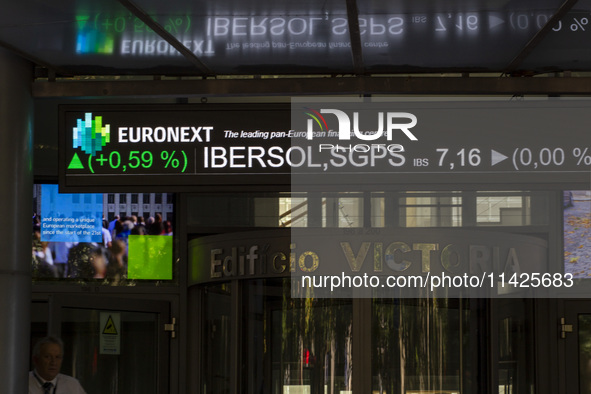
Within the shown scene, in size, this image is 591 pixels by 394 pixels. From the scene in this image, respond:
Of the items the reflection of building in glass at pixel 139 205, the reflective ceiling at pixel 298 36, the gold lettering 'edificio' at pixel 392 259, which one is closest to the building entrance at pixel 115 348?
the reflection of building in glass at pixel 139 205

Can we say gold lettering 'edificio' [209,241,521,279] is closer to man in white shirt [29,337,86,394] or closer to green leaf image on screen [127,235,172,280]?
green leaf image on screen [127,235,172,280]

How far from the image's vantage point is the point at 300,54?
16.1 feet

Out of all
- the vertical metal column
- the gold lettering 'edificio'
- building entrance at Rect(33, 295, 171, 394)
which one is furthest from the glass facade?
the vertical metal column

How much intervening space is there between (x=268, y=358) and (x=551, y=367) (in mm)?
2381

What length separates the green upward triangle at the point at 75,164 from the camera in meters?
5.05

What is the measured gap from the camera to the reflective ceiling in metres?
4.27

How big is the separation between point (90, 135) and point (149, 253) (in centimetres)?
301

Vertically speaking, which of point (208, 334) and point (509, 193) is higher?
point (509, 193)

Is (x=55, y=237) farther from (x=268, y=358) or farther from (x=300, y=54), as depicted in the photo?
(x=300, y=54)

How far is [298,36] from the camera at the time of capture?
182 inches

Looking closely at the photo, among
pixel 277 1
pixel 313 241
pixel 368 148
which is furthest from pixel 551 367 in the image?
pixel 277 1

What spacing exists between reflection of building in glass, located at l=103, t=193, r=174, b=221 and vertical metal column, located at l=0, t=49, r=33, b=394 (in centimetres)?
287

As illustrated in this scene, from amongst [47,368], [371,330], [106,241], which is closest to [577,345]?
[371,330]

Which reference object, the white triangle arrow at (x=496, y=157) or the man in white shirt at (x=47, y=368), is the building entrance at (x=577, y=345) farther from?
the man in white shirt at (x=47, y=368)
